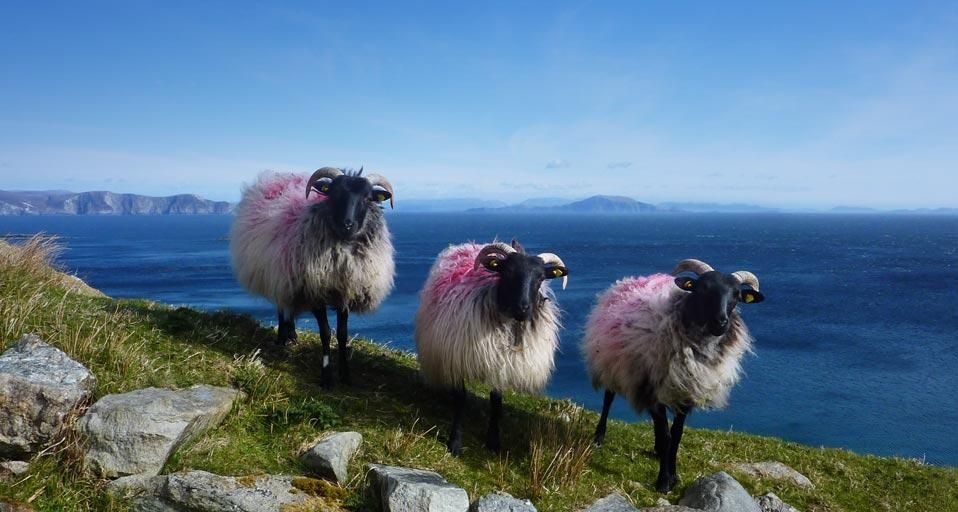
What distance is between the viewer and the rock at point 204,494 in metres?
5.41

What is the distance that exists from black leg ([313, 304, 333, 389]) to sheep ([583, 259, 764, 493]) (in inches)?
161

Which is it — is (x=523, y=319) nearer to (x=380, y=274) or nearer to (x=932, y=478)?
(x=380, y=274)

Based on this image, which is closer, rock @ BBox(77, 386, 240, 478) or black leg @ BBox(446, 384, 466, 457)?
rock @ BBox(77, 386, 240, 478)

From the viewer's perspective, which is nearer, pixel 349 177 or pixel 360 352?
pixel 349 177

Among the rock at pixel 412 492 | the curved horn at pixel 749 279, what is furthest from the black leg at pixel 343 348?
the curved horn at pixel 749 279

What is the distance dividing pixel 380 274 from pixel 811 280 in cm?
6479

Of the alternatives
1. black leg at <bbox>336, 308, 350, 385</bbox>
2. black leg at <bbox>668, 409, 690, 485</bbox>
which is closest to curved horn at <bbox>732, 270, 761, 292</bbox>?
black leg at <bbox>668, 409, 690, 485</bbox>

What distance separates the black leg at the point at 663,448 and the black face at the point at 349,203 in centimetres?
492

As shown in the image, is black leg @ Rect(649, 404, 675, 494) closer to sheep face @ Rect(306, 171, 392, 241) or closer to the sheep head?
the sheep head

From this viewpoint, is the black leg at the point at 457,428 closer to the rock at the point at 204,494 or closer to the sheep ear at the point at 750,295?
the rock at the point at 204,494

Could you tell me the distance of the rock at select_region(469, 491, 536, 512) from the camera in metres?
5.86

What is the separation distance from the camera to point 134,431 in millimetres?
5656

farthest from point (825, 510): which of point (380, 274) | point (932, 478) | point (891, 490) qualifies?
point (380, 274)

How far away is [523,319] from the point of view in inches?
303
